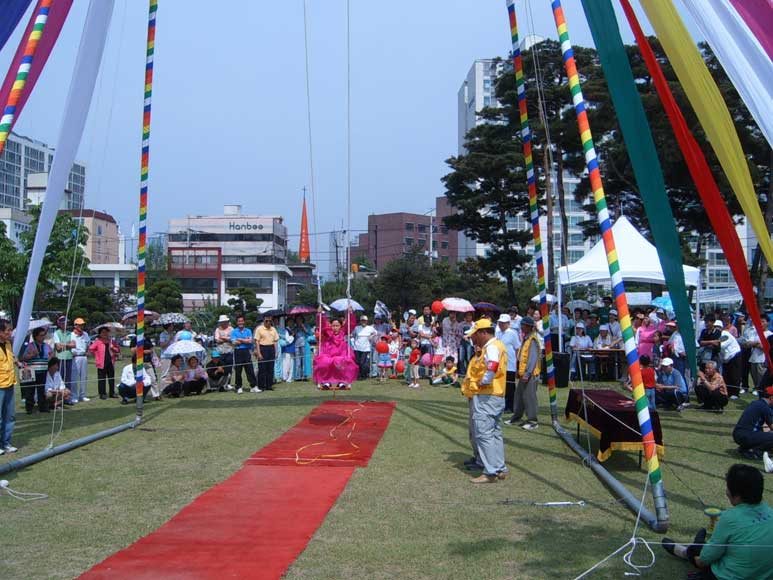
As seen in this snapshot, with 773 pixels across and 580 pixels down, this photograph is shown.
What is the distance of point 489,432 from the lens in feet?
25.6

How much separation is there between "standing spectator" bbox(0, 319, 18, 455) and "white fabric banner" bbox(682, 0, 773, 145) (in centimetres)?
851

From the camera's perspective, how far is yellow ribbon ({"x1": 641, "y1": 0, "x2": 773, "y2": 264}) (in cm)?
615

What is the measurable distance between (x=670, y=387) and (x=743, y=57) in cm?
792

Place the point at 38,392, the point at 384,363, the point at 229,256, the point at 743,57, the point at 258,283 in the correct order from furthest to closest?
the point at 229,256 < the point at 258,283 < the point at 384,363 < the point at 38,392 < the point at 743,57

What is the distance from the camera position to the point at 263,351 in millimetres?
15633

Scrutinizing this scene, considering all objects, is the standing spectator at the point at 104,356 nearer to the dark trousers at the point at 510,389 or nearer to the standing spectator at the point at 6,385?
the standing spectator at the point at 6,385

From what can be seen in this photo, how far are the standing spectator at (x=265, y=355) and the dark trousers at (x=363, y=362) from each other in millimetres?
2503

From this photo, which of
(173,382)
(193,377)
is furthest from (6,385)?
(193,377)

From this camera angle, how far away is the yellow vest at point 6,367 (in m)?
8.67

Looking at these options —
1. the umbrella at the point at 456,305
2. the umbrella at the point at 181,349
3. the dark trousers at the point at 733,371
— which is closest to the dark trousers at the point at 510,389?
the dark trousers at the point at 733,371

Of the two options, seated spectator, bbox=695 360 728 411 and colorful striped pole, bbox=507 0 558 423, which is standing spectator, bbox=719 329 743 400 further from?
colorful striped pole, bbox=507 0 558 423

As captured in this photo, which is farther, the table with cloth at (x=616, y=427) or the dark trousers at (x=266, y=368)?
the dark trousers at (x=266, y=368)

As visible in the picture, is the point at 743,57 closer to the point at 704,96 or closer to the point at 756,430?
the point at 704,96

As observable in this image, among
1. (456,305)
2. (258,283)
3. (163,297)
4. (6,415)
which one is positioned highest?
(258,283)
